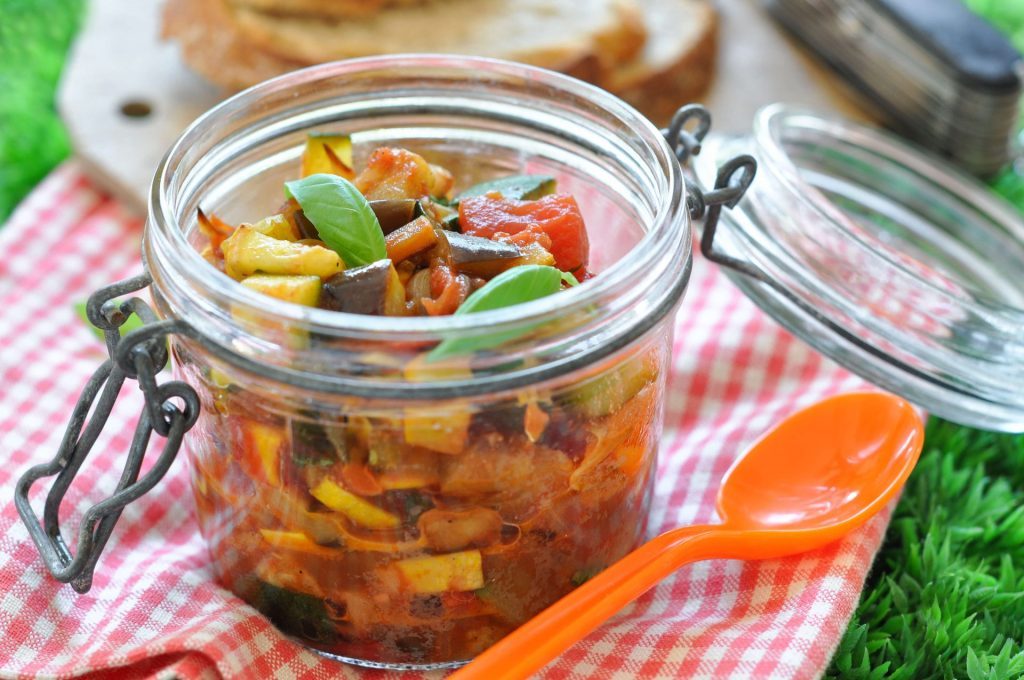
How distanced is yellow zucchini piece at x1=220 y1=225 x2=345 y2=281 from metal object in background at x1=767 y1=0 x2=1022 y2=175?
198 centimetres

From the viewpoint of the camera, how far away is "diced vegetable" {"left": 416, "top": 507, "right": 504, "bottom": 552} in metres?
1.52

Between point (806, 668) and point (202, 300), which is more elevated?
point (202, 300)

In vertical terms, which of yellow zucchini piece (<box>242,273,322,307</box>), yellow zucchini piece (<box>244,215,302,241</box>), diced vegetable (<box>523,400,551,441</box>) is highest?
yellow zucchini piece (<box>242,273,322,307</box>)

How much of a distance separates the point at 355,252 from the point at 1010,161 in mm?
2200

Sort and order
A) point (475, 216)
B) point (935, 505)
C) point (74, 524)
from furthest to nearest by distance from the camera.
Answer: point (935, 505), point (74, 524), point (475, 216)

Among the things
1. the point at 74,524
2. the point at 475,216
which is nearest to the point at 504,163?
the point at 475,216

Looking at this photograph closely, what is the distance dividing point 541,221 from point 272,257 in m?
0.40

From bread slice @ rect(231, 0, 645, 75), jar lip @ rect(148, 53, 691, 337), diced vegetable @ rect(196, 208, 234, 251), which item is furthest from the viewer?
bread slice @ rect(231, 0, 645, 75)

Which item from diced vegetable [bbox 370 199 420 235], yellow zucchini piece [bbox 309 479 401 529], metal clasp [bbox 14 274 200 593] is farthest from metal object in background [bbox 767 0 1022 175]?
metal clasp [bbox 14 274 200 593]

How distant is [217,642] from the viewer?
159 cm

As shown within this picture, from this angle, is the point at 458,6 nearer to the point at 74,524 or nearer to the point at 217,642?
the point at 74,524

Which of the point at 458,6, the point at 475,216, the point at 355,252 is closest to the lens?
the point at 355,252

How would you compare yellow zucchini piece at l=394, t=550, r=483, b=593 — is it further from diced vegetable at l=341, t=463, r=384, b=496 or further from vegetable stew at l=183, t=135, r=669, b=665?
diced vegetable at l=341, t=463, r=384, b=496

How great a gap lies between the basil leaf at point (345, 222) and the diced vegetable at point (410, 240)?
26 mm
